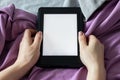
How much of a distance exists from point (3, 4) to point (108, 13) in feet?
1.40

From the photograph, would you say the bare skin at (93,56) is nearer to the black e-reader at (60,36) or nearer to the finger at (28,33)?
the black e-reader at (60,36)

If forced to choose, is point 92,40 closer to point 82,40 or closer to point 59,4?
point 82,40

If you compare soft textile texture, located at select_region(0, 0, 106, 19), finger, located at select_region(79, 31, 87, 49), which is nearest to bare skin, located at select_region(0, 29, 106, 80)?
finger, located at select_region(79, 31, 87, 49)

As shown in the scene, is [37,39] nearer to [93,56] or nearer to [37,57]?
[37,57]

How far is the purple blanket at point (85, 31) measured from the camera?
87 cm

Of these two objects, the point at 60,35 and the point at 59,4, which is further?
the point at 59,4

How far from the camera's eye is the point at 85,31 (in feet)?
3.15

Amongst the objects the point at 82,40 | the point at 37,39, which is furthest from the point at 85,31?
the point at 37,39

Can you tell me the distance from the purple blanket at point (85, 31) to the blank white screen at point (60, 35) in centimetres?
5

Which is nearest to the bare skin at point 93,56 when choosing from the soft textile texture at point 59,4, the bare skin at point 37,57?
the bare skin at point 37,57

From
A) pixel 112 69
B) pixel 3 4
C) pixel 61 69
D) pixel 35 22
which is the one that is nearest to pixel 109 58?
pixel 112 69

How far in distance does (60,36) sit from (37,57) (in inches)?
4.5

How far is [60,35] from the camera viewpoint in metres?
0.95

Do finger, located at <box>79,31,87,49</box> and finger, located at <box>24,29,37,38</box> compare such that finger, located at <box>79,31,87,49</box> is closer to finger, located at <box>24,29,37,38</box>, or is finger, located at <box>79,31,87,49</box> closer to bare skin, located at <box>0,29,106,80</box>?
bare skin, located at <box>0,29,106,80</box>
